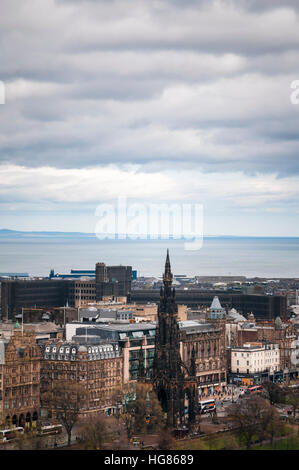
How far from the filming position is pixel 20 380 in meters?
94.1

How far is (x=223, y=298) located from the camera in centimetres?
17612

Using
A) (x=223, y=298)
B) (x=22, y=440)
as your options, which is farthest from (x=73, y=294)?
(x=22, y=440)

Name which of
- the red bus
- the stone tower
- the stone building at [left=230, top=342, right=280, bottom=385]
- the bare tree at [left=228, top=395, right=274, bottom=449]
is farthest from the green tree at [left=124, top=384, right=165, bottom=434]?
the stone building at [left=230, top=342, right=280, bottom=385]

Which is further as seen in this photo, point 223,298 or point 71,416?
point 223,298

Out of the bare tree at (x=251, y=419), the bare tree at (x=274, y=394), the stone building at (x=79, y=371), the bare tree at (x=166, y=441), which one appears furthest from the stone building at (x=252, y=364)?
the bare tree at (x=166, y=441)

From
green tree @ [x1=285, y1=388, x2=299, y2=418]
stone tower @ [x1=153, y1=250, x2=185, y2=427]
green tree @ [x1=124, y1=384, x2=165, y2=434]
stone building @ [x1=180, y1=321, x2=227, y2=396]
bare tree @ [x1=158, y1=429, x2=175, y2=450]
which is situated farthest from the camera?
stone building @ [x1=180, y1=321, x2=227, y2=396]

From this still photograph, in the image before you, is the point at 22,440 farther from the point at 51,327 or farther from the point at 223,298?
the point at 223,298

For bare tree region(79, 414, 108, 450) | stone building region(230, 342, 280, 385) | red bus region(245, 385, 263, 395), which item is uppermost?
stone building region(230, 342, 280, 385)

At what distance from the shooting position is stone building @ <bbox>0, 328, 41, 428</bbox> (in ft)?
303

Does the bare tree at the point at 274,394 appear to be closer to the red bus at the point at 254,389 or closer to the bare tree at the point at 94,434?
the red bus at the point at 254,389

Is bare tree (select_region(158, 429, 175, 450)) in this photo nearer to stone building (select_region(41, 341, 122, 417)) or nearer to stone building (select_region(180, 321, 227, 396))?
stone building (select_region(41, 341, 122, 417))

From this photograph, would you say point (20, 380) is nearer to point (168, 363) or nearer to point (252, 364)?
point (168, 363)

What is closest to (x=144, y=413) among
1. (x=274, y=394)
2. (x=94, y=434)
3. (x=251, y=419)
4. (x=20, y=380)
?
(x=251, y=419)
